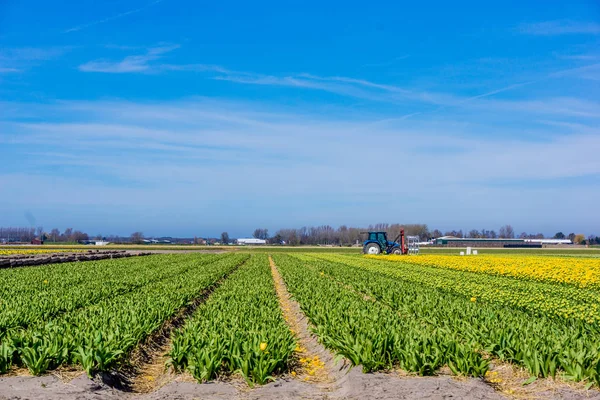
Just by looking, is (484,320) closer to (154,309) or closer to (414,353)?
(414,353)

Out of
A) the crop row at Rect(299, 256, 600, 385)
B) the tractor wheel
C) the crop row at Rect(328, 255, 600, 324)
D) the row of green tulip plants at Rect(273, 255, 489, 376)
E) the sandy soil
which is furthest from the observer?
the tractor wheel

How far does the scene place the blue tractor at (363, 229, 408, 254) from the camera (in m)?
50.7

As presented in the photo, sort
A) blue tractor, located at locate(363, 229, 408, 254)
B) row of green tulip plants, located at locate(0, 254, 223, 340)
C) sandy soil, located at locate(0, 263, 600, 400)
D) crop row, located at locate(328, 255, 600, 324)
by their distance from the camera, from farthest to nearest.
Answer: blue tractor, located at locate(363, 229, 408, 254), crop row, located at locate(328, 255, 600, 324), row of green tulip plants, located at locate(0, 254, 223, 340), sandy soil, located at locate(0, 263, 600, 400)

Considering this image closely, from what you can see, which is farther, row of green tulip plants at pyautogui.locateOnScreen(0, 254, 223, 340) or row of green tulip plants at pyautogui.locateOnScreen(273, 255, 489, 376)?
row of green tulip plants at pyautogui.locateOnScreen(0, 254, 223, 340)

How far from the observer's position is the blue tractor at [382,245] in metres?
50.7

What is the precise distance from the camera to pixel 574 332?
919 centimetres

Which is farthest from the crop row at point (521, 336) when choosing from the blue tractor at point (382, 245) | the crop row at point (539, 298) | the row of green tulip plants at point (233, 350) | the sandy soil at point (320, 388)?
the blue tractor at point (382, 245)

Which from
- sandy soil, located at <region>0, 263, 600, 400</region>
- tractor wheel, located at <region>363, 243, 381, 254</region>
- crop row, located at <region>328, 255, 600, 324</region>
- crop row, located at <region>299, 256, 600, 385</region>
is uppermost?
tractor wheel, located at <region>363, 243, 381, 254</region>

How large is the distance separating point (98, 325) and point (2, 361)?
2.22m

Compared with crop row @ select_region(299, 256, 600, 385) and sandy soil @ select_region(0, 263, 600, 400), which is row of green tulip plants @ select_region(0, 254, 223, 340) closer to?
sandy soil @ select_region(0, 263, 600, 400)

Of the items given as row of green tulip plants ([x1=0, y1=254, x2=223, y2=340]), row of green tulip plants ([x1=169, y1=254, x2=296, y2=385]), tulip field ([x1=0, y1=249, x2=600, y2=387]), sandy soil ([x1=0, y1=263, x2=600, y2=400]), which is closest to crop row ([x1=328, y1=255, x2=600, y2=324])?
tulip field ([x1=0, y1=249, x2=600, y2=387])

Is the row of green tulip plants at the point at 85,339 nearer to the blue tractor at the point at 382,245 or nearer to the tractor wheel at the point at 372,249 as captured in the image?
the blue tractor at the point at 382,245

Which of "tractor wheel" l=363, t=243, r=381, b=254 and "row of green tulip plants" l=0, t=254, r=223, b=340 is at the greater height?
"tractor wheel" l=363, t=243, r=381, b=254

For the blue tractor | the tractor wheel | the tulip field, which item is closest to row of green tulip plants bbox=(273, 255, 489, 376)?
the tulip field
